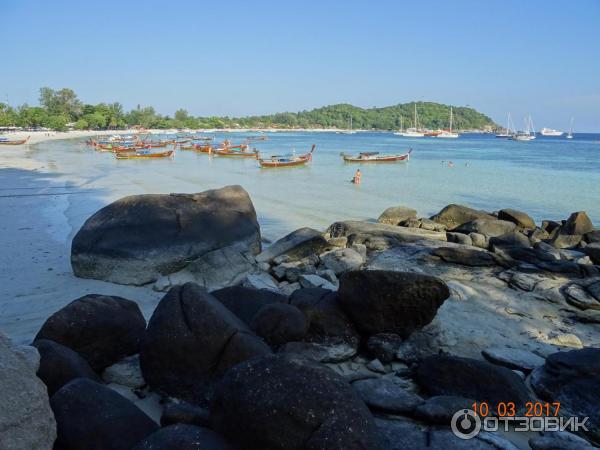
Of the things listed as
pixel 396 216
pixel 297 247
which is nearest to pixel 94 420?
pixel 297 247

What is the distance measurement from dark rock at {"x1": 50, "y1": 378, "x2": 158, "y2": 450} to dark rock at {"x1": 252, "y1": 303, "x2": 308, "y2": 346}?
5.17 feet

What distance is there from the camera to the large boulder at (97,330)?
438 centimetres

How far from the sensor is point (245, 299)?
554 centimetres

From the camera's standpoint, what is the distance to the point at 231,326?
396 cm

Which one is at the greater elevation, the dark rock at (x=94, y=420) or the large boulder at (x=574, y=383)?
the dark rock at (x=94, y=420)

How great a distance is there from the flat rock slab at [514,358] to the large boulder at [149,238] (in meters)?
4.54

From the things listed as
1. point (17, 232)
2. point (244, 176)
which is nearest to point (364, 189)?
point (244, 176)

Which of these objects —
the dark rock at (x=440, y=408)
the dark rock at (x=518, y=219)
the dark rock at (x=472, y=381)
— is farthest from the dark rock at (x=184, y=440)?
the dark rock at (x=518, y=219)

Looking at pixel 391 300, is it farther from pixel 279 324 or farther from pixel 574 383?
pixel 574 383

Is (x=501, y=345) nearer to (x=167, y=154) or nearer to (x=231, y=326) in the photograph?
(x=231, y=326)

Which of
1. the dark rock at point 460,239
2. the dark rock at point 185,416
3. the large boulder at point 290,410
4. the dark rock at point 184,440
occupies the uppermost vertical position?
the large boulder at point 290,410

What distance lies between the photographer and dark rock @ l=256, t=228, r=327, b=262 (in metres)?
8.80
